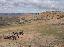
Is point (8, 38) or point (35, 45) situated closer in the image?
point (35, 45)

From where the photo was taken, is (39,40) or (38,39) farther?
(38,39)

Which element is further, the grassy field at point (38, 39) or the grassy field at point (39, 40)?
the grassy field at point (38, 39)

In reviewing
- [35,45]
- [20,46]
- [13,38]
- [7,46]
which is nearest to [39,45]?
[35,45]

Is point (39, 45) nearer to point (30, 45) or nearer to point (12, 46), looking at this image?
point (30, 45)

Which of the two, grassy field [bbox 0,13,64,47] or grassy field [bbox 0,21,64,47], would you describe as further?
grassy field [bbox 0,13,64,47]

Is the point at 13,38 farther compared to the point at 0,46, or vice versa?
the point at 13,38

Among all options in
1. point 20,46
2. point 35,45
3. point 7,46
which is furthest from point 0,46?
point 35,45

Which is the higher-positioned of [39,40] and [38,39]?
[39,40]

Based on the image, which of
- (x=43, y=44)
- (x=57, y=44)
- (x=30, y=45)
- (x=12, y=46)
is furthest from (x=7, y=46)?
(x=57, y=44)

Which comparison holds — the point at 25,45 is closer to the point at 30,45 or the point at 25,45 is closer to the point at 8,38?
the point at 30,45

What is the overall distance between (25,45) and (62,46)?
6560mm

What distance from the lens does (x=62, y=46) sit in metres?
35.1

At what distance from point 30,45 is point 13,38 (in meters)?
11.3

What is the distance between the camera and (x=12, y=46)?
34.7 meters
